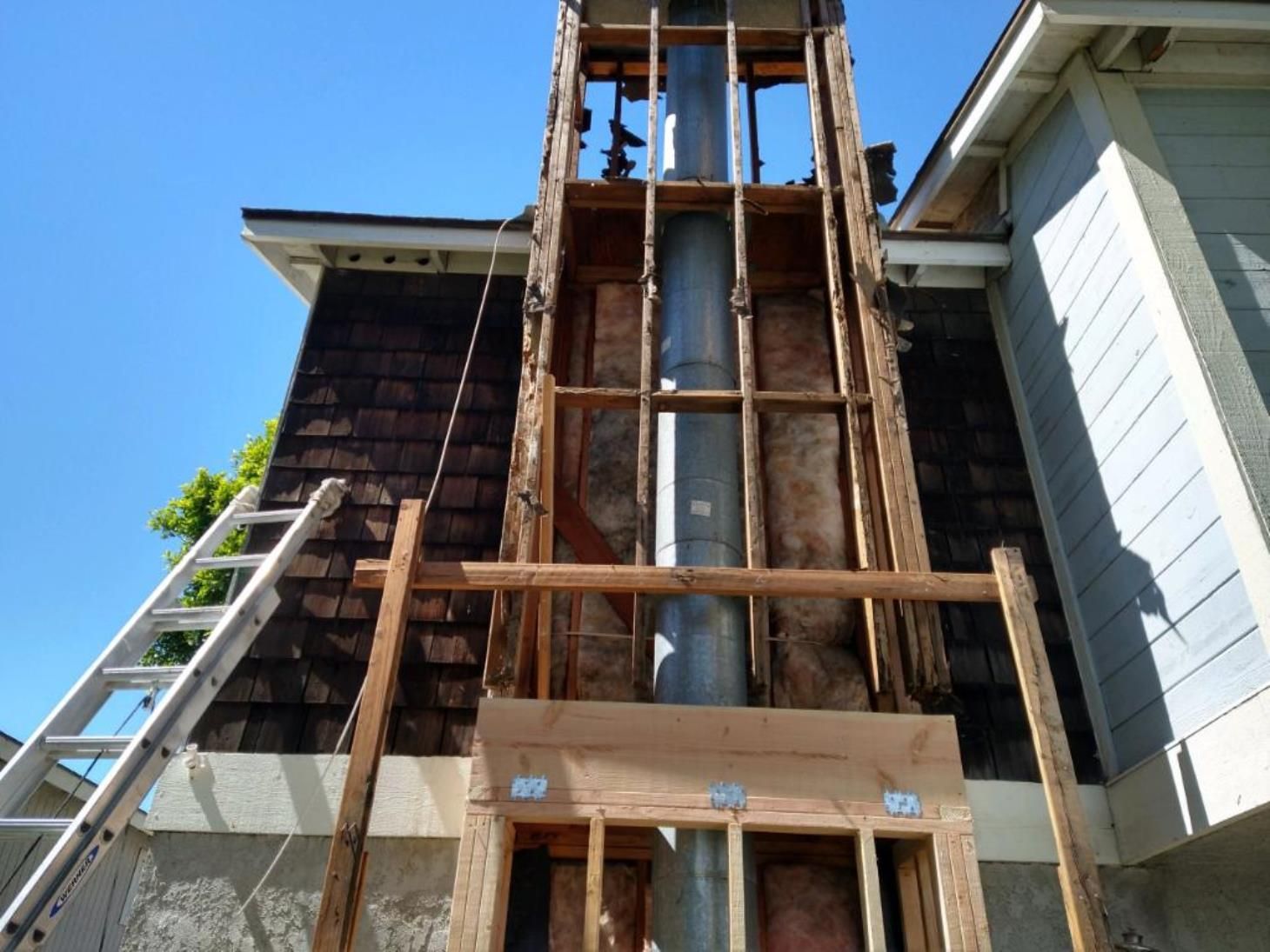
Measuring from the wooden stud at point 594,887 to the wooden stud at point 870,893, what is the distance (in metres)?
0.76

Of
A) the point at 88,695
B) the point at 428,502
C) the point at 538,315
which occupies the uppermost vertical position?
the point at 538,315

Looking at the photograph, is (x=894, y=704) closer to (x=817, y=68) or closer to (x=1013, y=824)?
(x=1013, y=824)

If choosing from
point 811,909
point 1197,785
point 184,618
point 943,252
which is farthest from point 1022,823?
point 184,618

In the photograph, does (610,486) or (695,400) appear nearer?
(695,400)

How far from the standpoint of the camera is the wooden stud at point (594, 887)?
246 cm

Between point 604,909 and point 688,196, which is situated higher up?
point 688,196

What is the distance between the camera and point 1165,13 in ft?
17.2

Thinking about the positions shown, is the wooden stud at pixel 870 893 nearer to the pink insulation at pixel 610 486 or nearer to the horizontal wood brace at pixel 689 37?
the pink insulation at pixel 610 486

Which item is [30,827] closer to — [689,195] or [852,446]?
[852,446]

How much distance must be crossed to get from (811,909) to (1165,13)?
5345 millimetres

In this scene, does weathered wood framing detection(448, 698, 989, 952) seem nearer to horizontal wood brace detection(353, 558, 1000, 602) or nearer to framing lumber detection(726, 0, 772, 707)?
horizontal wood brace detection(353, 558, 1000, 602)

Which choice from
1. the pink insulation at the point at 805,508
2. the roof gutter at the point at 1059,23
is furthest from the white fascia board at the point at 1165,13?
the pink insulation at the point at 805,508

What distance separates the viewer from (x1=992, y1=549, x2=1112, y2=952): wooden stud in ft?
7.55

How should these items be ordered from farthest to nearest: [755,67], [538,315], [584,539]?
1. [755,67]
2. [584,539]
3. [538,315]
